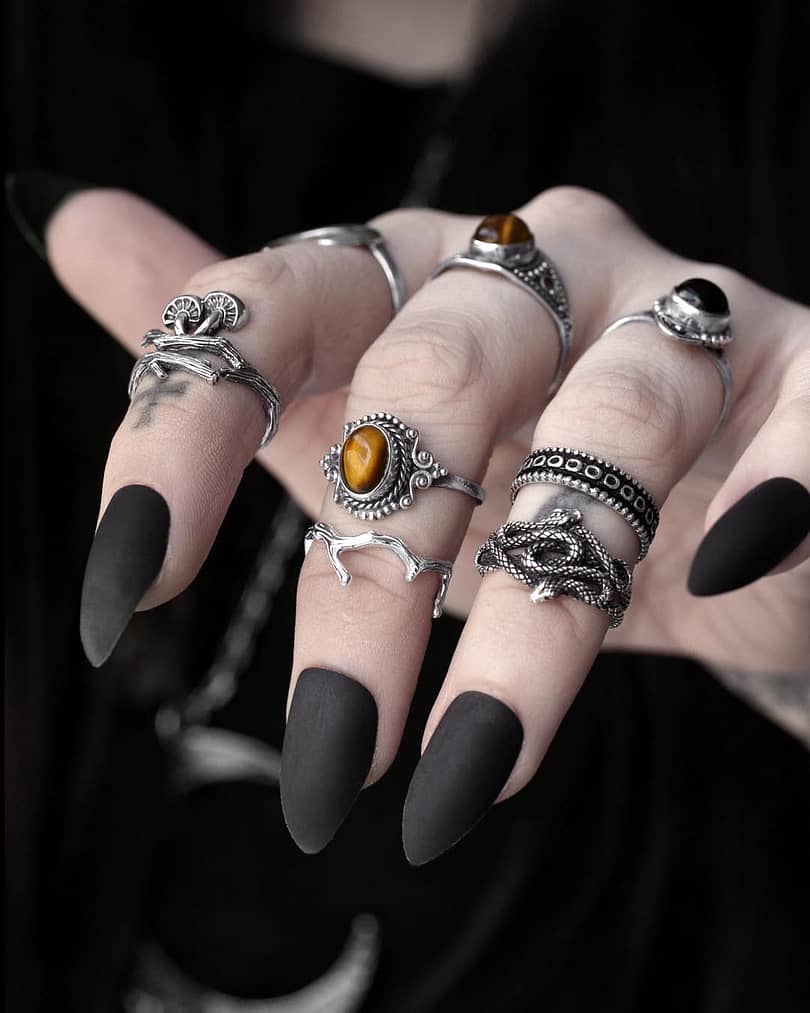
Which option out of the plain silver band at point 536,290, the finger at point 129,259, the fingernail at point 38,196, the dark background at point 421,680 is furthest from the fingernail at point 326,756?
the dark background at point 421,680

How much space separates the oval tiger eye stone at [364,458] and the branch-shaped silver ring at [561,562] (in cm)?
11

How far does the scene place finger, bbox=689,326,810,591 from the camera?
73 cm

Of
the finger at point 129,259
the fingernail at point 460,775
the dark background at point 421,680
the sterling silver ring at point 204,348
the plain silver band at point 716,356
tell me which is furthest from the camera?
the dark background at point 421,680

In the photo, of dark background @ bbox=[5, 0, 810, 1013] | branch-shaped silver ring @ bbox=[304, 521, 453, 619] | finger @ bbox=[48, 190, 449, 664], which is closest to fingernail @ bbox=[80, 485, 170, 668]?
finger @ bbox=[48, 190, 449, 664]

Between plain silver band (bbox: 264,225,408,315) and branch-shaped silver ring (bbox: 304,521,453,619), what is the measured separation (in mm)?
344

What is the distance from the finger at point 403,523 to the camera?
726 mm

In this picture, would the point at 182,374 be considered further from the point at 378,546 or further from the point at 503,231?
the point at 503,231

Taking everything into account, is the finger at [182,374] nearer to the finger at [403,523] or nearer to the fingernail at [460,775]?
the finger at [403,523]

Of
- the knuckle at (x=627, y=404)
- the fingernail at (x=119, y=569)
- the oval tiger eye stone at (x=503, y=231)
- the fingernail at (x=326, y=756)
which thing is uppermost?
the oval tiger eye stone at (x=503, y=231)

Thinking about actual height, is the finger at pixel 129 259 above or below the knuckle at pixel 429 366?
below

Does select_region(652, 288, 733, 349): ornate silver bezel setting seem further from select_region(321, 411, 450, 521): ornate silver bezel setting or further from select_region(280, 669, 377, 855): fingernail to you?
select_region(280, 669, 377, 855): fingernail

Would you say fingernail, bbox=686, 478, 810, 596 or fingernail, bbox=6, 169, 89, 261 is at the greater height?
fingernail, bbox=686, 478, 810, 596

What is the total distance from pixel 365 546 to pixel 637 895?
137 centimetres

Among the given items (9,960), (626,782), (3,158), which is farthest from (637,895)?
(3,158)
